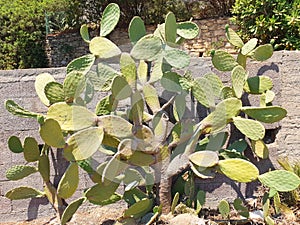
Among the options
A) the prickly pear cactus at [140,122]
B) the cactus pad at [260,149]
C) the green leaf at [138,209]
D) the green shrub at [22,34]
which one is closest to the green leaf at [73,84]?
the prickly pear cactus at [140,122]

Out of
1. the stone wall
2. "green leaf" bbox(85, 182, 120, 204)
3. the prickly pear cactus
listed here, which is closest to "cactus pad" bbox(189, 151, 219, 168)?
the prickly pear cactus

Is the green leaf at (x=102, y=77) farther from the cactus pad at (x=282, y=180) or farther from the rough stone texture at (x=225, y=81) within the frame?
the cactus pad at (x=282, y=180)

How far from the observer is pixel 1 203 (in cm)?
358

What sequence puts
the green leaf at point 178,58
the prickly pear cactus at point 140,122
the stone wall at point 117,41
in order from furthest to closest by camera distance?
the stone wall at point 117,41, the green leaf at point 178,58, the prickly pear cactus at point 140,122

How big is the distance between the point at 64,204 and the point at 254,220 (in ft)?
4.74

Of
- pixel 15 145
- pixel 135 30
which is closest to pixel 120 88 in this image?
pixel 135 30

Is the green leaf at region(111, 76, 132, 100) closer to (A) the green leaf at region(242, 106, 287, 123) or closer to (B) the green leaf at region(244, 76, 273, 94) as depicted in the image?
(A) the green leaf at region(242, 106, 287, 123)

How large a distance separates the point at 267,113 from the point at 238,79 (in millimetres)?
317

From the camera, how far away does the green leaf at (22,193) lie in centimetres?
336

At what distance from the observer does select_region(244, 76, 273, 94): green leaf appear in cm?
342

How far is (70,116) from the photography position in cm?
283

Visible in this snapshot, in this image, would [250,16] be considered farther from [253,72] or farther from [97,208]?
[97,208]

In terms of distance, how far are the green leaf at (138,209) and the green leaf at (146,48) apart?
100 centimetres

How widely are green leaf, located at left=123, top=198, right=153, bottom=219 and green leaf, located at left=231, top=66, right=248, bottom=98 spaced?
1007 millimetres
